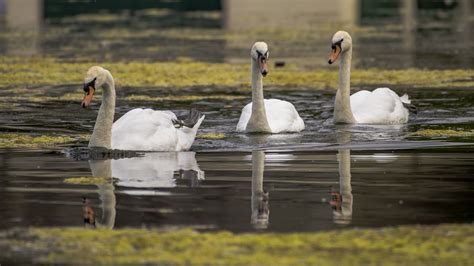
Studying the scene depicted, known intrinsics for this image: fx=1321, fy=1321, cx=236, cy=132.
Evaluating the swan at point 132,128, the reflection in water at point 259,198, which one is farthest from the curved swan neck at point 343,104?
the reflection in water at point 259,198

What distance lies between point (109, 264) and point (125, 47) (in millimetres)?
27853

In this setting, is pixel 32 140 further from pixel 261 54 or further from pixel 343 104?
pixel 343 104

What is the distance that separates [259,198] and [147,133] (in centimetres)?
391

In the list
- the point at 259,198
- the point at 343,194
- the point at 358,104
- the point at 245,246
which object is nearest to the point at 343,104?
the point at 358,104

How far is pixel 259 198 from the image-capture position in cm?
1158

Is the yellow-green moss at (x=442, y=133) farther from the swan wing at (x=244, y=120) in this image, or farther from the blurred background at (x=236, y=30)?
the blurred background at (x=236, y=30)

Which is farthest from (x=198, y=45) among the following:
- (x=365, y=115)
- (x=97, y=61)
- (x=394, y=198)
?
(x=394, y=198)

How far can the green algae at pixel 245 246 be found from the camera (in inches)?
348

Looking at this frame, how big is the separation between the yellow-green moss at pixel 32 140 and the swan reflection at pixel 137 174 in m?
1.91

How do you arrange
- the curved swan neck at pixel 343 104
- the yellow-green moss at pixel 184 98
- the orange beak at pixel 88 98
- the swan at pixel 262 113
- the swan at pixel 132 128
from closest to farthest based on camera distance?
the orange beak at pixel 88 98
the swan at pixel 132 128
the swan at pixel 262 113
the curved swan neck at pixel 343 104
the yellow-green moss at pixel 184 98

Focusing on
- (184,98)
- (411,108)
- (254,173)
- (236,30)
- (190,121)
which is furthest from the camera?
(236,30)

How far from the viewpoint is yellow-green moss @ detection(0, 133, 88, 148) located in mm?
16219

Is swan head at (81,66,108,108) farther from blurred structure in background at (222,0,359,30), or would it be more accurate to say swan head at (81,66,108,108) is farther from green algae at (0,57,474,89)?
blurred structure in background at (222,0,359,30)

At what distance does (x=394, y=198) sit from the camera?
1155 cm
